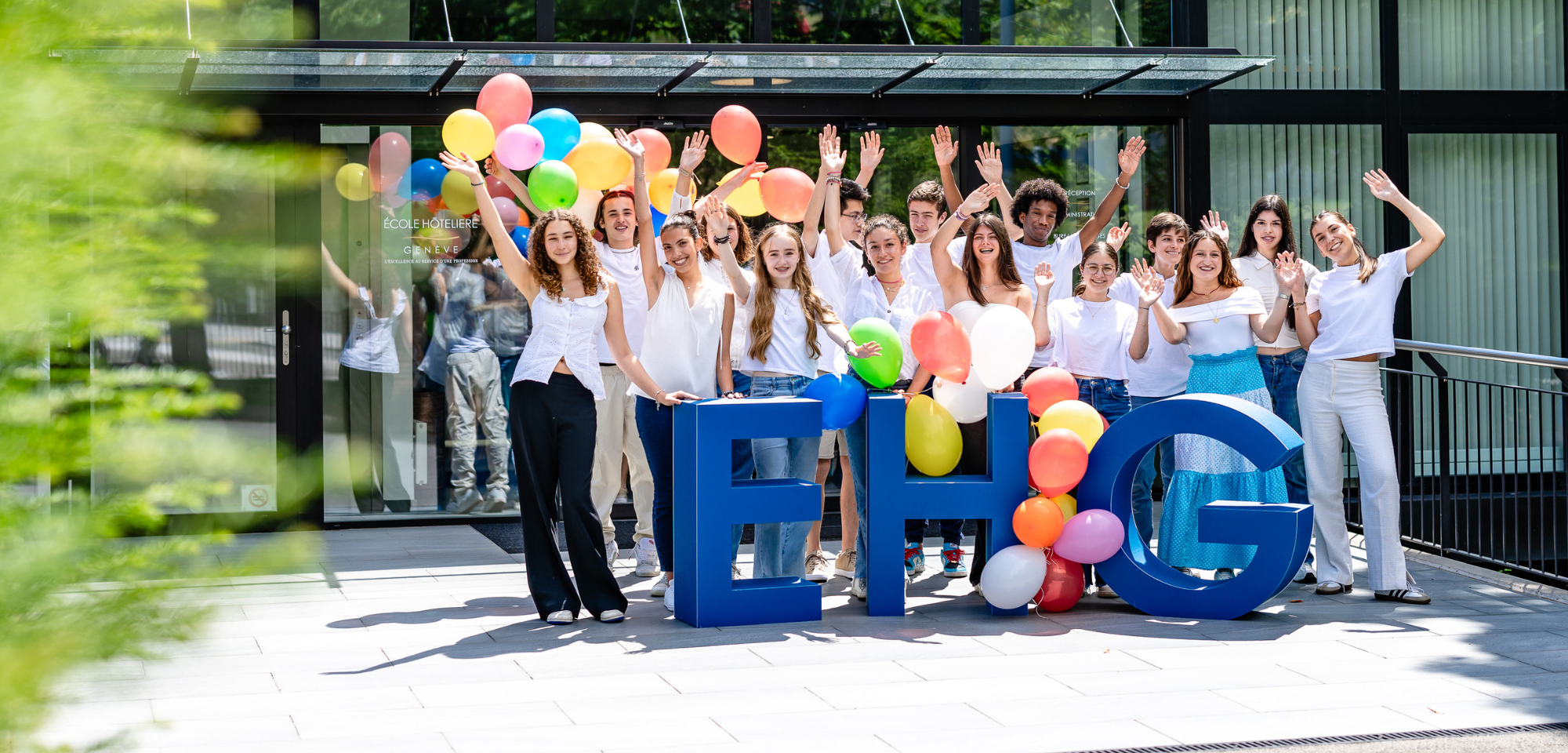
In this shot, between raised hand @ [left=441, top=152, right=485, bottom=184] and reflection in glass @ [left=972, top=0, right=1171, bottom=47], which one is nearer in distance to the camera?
raised hand @ [left=441, top=152, right=485, bottom=184]

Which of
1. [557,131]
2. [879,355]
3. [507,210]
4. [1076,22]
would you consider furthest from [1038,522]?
[1076,22]

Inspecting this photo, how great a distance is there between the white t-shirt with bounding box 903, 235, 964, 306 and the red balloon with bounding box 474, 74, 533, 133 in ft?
7.11

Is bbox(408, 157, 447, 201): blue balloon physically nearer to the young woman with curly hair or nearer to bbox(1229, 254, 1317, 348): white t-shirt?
the young woman with curly hair

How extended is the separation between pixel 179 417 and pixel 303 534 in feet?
0.42

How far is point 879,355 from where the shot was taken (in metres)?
6.25

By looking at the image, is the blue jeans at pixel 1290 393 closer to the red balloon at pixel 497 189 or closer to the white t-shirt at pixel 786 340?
the white t-shirt at pixel 786 340

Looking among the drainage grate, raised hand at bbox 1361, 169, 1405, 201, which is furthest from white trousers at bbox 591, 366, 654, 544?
raised hand at bbox 1361, 169, 1405, 201

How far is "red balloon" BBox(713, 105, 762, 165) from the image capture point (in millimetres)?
7535

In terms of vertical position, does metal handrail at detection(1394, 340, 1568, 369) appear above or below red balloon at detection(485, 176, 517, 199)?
below

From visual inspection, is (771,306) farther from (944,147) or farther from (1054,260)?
(1054,260)

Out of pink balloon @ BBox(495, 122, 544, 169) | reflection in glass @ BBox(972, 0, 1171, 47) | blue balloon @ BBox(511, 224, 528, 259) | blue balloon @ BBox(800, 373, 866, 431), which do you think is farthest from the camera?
reflection in glass @ BBox(972, 0, 1171, 47)

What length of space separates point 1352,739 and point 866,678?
1.68 meters

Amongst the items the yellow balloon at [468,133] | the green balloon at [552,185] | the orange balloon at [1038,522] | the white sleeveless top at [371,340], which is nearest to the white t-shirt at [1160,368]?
the orange balloon at [1038,522]

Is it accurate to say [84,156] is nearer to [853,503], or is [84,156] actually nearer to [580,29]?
[853,503]
